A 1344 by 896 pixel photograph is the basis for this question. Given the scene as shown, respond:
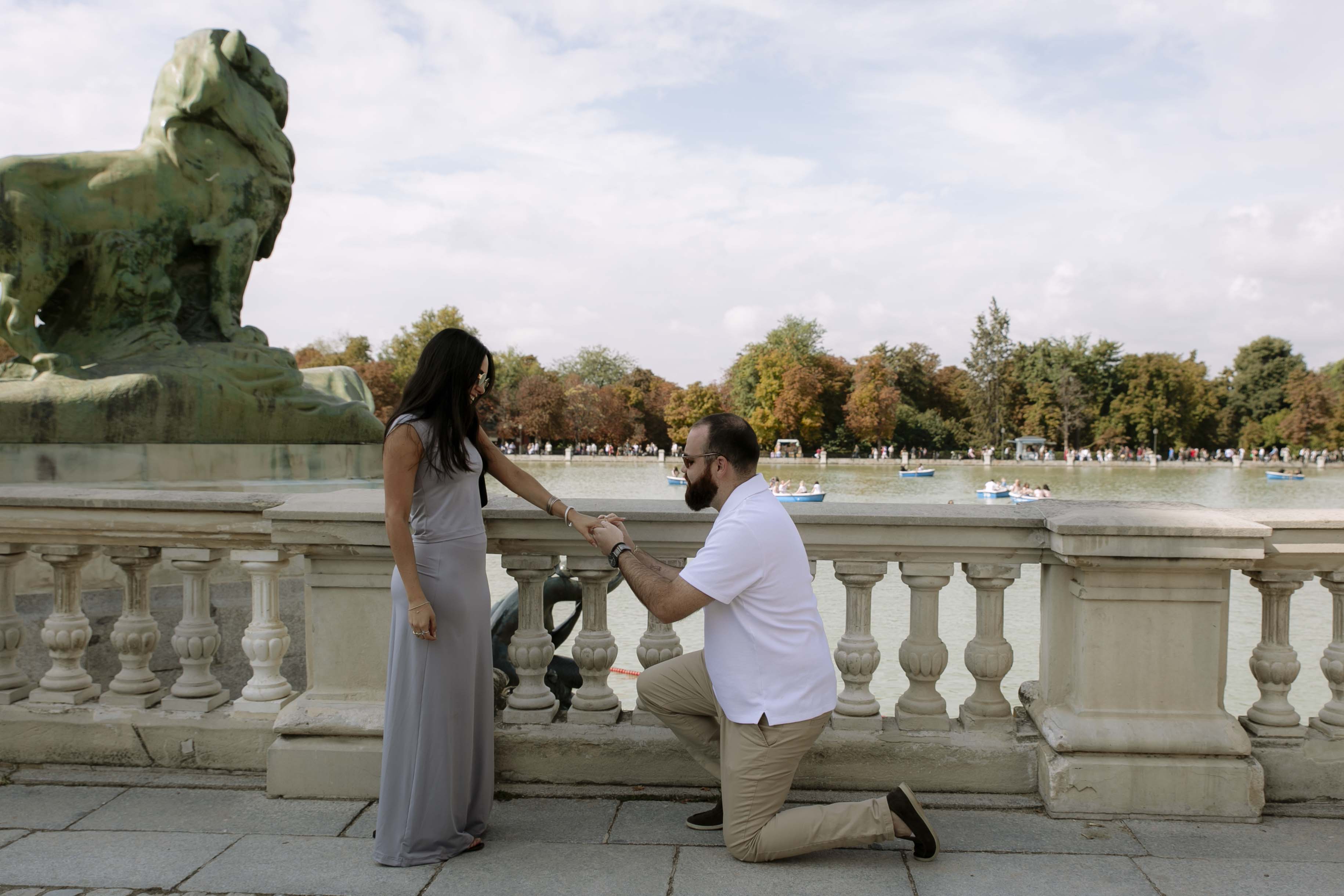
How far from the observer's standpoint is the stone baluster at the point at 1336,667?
326cm

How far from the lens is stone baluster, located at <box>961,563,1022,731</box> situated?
337 cm

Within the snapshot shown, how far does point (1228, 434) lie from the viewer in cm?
8725

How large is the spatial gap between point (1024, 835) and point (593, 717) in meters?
1.53

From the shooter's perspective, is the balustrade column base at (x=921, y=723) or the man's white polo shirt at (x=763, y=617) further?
the balustrade column base at (x=921, y=723)

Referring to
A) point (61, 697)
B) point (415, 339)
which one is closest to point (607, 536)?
point (61, 697)

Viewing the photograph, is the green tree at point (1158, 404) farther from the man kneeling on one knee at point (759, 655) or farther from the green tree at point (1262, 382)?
the man kneeling on one knee at point (759, 655)

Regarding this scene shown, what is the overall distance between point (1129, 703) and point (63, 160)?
872 cm

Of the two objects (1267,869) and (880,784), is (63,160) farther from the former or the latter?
(1267,869)

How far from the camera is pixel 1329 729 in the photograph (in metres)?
3.30

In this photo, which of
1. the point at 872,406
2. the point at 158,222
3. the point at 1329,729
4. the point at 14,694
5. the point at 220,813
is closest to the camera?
the point at 220,813

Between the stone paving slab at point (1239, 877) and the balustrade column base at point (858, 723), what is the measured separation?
912mm

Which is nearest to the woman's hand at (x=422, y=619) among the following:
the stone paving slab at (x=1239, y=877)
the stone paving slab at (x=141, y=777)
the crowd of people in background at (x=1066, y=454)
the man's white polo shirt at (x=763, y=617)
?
the man's white polo shirt at (x=763, y=617)

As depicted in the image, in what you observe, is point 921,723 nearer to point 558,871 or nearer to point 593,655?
point 593,655

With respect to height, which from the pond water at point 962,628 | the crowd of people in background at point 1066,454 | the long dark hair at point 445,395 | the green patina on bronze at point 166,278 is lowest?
the pond water at point 962,628
